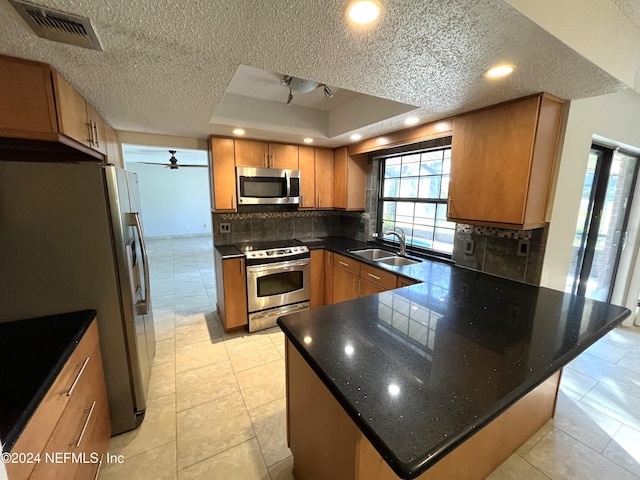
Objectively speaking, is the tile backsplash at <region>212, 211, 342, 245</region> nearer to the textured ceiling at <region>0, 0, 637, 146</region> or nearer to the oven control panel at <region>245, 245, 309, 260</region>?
the oven control panel at <region>245, 245, 309, 260</region>

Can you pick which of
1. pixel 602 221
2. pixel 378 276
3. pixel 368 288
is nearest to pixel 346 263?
pixel 368 288

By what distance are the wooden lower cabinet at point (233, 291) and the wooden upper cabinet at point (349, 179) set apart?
1522mm

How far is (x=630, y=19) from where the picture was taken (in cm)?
129

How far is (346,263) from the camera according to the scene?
2926mm

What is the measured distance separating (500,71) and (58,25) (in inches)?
76.5

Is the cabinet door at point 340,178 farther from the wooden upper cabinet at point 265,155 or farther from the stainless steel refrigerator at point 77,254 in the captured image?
the stainless steel refrigerator at point 77,254

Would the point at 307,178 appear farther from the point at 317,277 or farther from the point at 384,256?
the point at 384,256

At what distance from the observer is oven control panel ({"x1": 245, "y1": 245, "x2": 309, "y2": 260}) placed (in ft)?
9.30

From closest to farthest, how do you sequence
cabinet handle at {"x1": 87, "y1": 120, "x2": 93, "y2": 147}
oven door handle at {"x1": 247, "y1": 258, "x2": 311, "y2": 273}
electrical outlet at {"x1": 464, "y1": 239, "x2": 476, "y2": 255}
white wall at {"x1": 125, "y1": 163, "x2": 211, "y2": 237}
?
1. cabinet handle at {"x1": 87, "y1": 120, "x2": 93, "y2": 147}
2. electrical outlet at {"x1": 464, "y1": 239, "x2": 476, "y2": 255}
3. oven door handle at {"x1": 247, "y1": 258, "x2": 311, "y2": 273}
4. white wall at {"x1": 125, "y1": 163, "x2": 211, "y2": 237}

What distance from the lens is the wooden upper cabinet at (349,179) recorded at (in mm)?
3389

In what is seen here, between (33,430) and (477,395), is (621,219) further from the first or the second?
(33,430)

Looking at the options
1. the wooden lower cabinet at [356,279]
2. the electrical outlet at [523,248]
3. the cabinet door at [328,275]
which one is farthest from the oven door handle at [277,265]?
the electrical outlet at [523,248]

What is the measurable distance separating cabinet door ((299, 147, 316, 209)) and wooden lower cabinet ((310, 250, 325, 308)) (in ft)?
2.22

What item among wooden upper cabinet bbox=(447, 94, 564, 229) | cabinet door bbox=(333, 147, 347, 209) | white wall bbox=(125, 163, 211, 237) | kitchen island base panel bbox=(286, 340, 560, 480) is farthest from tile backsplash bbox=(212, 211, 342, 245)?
white wall bbox=(125, 163, 211, 237)
